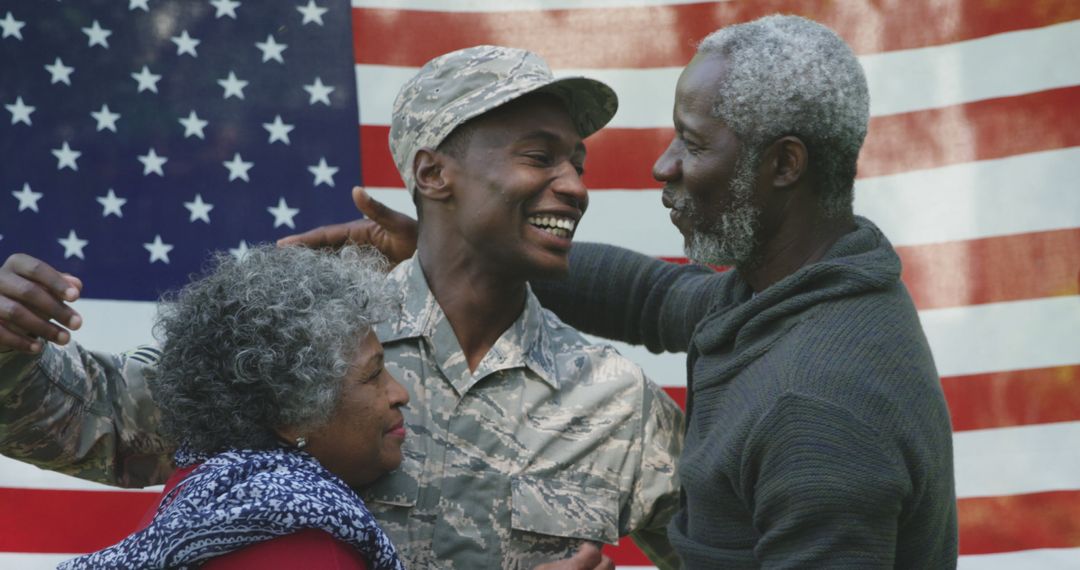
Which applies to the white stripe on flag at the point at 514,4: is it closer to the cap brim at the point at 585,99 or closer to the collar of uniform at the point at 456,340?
the cap brim at the point at 585,99

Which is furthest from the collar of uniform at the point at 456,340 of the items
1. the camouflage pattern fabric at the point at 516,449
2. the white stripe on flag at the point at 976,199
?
the white stripe on flag at the point at 976,199

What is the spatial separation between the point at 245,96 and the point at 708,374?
7.73ft

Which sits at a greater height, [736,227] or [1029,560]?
[736,227]

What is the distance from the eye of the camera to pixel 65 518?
14.0 ft

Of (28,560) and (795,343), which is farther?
(28,560)

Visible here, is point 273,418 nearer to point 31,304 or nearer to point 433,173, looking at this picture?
point 31,304

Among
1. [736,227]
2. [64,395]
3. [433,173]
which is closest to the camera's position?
[64,395]

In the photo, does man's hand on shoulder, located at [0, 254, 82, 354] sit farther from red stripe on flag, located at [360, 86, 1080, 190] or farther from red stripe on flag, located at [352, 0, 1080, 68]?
red stripe on flag, located at [352, 0, 1080, 68]

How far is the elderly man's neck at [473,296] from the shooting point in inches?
119

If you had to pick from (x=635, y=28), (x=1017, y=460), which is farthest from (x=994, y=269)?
(x=635, y=28)

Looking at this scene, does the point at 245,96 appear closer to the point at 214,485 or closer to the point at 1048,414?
the point at 214,485

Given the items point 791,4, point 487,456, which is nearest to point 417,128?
point 487,456

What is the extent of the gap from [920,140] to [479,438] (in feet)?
7.74

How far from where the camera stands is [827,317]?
2514 mm
